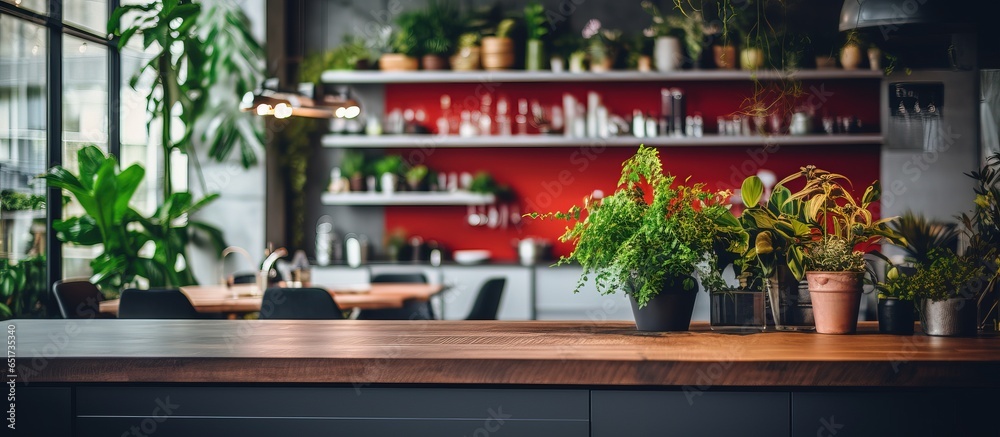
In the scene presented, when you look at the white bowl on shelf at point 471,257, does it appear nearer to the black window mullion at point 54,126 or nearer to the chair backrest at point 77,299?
the black window mullion at point 54,126

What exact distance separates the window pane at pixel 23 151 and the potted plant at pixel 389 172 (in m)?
2.54

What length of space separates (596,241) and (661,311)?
22 centimetres

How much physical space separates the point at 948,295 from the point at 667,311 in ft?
1.97

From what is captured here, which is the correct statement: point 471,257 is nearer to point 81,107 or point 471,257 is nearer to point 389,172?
point 389,172

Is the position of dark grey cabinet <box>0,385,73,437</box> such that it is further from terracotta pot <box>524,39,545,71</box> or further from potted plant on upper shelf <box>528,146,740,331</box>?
terracotta pot <box>524,39,545,71</box>

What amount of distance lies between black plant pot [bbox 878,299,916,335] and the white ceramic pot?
4.79 metres

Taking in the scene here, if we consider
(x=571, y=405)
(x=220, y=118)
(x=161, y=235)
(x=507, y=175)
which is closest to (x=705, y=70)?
(x=507, y=175)

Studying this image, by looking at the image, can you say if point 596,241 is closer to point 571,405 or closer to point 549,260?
point 571,405

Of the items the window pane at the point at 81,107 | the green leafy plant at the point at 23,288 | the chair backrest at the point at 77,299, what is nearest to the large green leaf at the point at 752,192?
the chair backrest at the point at 77,299

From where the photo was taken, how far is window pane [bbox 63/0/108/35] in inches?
202

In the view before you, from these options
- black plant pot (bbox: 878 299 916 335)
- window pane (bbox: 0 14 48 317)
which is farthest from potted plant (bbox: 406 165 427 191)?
black plant pot (bbox: 878 299 916 335)

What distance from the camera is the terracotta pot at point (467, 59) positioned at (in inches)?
269

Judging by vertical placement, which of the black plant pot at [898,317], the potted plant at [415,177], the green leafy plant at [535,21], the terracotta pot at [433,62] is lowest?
the black plant pot at [898,317]

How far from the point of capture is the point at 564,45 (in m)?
6.84
